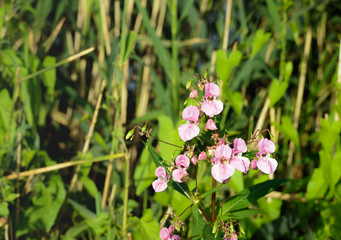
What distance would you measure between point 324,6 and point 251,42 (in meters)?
0.50

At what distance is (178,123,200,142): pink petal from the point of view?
70cm

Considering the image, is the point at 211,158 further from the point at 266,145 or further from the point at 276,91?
the point at 276,91

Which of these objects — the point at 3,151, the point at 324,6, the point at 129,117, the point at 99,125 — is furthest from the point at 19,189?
the point at 324,6

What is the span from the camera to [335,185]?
120cm

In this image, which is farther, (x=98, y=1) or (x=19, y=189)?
(x=98, y=1)

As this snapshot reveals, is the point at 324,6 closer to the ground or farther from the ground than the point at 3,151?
farther from the ground

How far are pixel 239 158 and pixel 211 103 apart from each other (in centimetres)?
11

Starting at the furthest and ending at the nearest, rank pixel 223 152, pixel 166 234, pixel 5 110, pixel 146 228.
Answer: pixel 5 110, pixel 146 228, pixel 166 234, pixel 223 152

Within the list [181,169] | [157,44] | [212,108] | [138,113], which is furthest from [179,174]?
[138,113]

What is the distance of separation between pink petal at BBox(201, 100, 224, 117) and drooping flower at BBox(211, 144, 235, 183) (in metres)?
0.06

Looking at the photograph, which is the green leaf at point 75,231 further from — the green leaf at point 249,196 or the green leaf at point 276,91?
the green leaf at point 276,91

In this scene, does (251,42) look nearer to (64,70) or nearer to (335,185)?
(335,185)

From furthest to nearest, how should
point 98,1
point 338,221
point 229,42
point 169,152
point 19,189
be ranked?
point 229,42
point 98,1
point 19,189
point 338,221
point 169,152

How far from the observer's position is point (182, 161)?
0.72 metres
